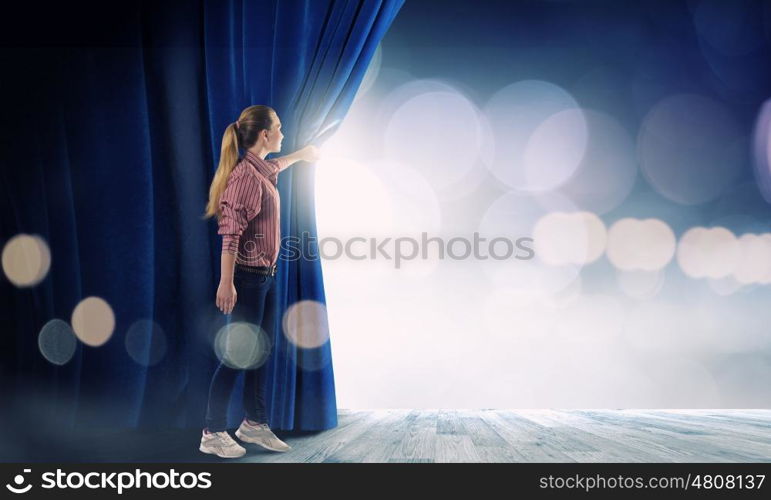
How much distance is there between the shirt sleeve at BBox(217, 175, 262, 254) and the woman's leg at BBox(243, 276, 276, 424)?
20 cm

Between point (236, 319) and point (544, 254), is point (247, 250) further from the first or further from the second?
point (544, 254)

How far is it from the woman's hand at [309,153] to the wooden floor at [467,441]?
1.17m

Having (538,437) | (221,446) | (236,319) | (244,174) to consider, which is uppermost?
(244,174)

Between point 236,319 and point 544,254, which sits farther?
point 544,254

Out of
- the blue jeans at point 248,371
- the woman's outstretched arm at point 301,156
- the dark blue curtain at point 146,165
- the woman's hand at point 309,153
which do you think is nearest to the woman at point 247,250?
the blue jeans at point 248,371

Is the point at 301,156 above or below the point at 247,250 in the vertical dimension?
above

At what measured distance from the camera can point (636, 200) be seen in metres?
3.02

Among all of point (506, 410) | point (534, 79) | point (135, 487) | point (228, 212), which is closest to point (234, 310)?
point (228, 212)

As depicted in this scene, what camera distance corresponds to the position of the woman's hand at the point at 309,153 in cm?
223

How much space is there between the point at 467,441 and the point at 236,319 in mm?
1027

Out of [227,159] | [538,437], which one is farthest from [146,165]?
[538,437]

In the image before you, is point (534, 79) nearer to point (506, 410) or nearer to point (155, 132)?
point (506, 410)

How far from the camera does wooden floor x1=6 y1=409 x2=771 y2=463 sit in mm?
1834

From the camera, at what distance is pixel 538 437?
7.04 ft
